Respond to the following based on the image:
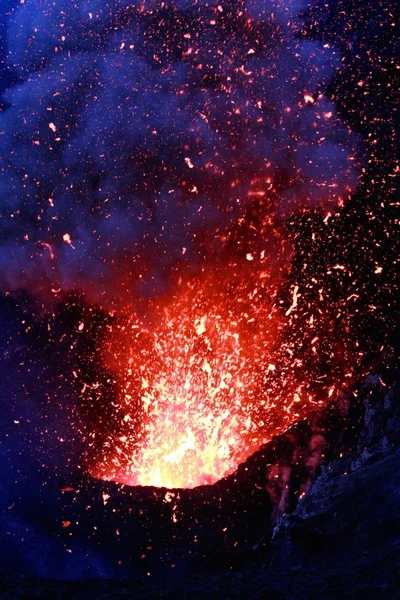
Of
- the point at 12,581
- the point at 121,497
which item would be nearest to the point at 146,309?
the point at 121,497

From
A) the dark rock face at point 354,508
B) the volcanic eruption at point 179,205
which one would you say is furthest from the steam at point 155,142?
the dark rock face at point 354,508

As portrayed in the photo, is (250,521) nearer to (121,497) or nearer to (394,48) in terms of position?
(121,497)

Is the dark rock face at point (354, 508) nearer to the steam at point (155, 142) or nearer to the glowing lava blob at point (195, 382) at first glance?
the glowing lava blob at point (195, 382)

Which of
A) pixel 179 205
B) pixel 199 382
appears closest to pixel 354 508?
pixel 199 382

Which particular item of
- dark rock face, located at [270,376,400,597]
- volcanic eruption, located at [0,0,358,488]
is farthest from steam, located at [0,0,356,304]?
dark rock face, located at [270,376,400,597]

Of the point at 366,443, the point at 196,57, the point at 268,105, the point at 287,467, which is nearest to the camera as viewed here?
the point at 366,443

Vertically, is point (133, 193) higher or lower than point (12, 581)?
higher
